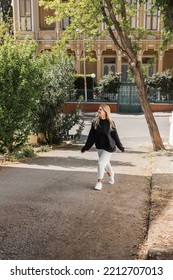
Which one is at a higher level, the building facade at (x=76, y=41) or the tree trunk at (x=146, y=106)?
the building facade at (x=76, y=41)

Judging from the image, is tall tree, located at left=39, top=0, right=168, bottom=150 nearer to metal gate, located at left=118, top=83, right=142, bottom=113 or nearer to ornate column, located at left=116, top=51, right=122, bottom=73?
metal gate, located at left=118, top=83, right=142, bottom=113

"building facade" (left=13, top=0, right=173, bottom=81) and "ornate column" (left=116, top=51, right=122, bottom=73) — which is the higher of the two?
"building facade" (left=13, top=0, right=173, bottom=81)

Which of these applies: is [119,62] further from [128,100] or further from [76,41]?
[128,100]

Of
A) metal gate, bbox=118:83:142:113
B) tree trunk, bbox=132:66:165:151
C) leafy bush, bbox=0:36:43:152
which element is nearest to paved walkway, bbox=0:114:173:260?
leafy bush, bbox=0:36:43:152

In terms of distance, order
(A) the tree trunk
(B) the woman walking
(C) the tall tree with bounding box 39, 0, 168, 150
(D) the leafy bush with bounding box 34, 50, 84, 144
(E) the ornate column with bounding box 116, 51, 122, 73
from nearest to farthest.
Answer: (B) the woman walking
(C) the tall tree with bounding box 39, 0, 168, 150
(A) the tree trunk
(D) the leafy bush with bounding box 34, 50, 84, 144
(E) the ornate column with bounding box 116, 51, 122, 73

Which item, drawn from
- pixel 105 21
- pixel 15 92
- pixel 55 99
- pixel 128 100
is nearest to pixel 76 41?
pixel 128 100

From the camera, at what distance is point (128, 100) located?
90.3 feet

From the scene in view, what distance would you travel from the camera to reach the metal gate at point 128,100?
27312 mm

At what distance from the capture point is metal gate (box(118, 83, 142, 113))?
2731 centimetres

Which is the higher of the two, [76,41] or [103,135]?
[76,41]

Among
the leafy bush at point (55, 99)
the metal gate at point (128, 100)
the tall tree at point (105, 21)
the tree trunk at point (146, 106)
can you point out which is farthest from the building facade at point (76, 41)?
the tree trunk at point (146, 106)

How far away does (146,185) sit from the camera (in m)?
7.10

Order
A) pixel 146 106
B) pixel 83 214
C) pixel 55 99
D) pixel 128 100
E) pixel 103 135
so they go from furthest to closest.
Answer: pixel 128 100
pixel 55 99
pixel 146 106
pixel 103 135
pixel 83 214

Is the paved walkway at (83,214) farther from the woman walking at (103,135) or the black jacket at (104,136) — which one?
the black jacket at (104,136)
